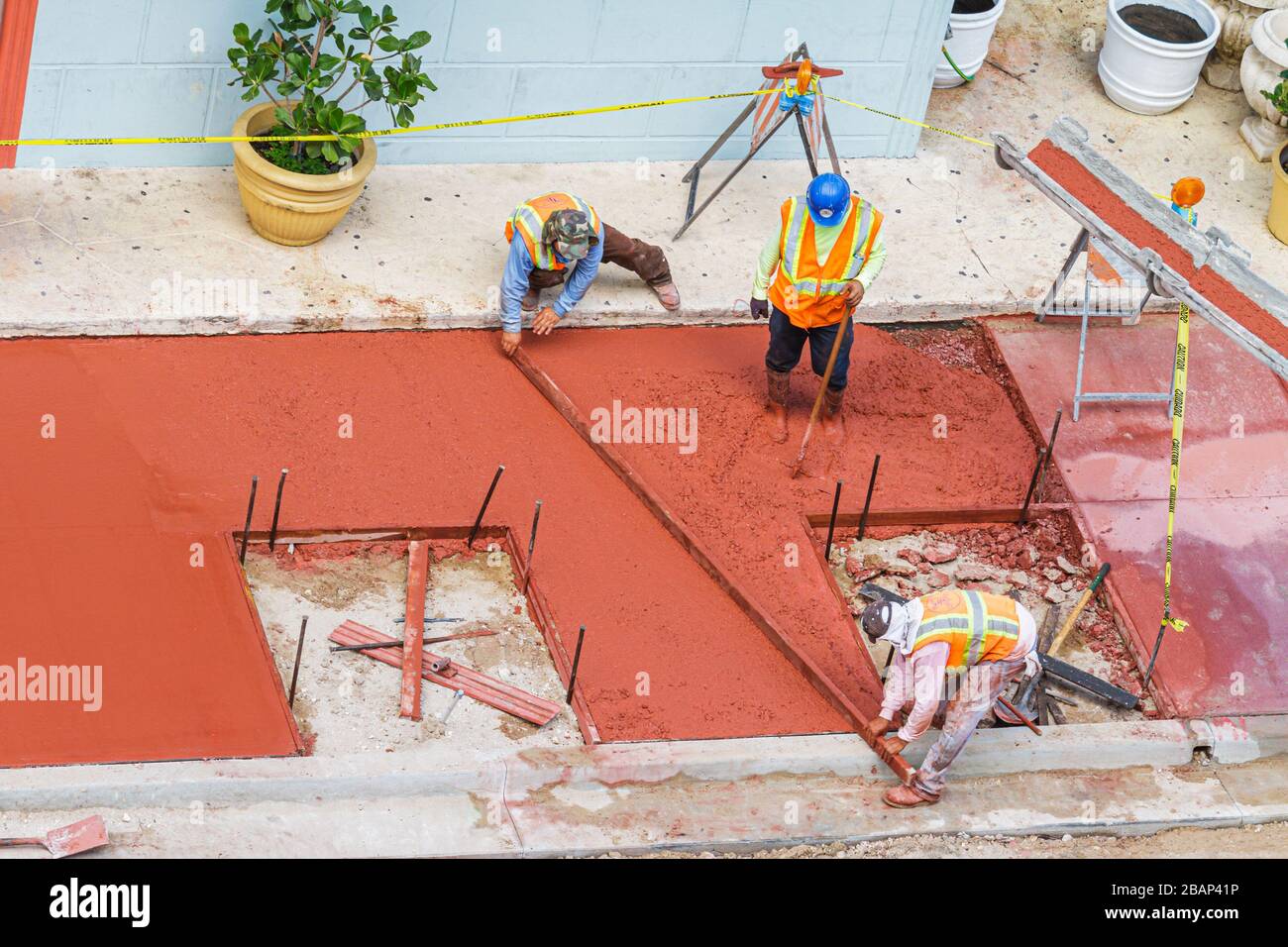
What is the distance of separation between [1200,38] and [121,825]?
9.18 meters

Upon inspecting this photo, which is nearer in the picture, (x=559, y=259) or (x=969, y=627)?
(x=969, y=627)

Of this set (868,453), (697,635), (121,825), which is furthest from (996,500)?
(121,825)

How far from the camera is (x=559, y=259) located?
10.3 meters

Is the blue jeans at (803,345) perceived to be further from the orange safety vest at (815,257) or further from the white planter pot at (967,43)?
the white planter pot at (967,43)

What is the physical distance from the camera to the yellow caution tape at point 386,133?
1048 centimetres

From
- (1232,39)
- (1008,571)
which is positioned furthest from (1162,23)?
(1008,571)

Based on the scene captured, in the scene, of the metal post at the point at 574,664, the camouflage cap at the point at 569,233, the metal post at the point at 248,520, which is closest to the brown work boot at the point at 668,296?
the camouflage cap at the point at 569,233

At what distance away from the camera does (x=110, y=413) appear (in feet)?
31.8

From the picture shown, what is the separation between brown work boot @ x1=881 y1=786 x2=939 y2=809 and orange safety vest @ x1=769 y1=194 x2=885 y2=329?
8.55 feet

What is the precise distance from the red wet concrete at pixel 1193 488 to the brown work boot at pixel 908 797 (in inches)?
56.7

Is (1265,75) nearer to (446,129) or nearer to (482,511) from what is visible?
(446,129)

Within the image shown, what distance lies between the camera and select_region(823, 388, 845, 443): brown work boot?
10273 mm

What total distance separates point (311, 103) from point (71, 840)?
451 centimetres

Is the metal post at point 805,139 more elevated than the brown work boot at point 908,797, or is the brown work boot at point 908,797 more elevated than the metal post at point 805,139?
the metal post at point 805,139
